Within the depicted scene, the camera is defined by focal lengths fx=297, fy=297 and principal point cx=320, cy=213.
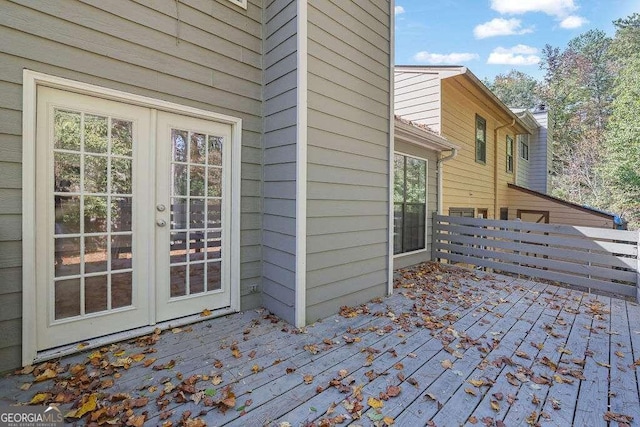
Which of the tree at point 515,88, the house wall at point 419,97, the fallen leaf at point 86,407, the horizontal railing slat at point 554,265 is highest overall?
the tree at point 515,88

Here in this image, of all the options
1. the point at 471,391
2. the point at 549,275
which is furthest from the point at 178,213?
the point at 549,275

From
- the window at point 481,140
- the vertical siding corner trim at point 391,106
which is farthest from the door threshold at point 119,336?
the window at point 481,140

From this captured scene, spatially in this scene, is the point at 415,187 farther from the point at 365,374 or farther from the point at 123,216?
the point at 123,216

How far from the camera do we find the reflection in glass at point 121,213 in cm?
248

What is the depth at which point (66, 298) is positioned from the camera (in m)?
2.30

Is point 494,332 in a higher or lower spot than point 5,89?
lower

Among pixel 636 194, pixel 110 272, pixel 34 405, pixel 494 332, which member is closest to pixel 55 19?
pixel 110 272

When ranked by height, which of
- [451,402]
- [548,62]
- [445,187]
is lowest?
[451,402]

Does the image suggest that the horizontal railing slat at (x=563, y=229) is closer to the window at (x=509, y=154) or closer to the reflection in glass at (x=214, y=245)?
the reflection in glass at (x=214, y=245)

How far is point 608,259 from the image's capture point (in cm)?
418

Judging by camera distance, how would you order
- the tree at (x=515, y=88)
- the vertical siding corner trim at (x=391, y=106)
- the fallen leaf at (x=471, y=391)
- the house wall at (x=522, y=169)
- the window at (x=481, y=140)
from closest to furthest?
the fallen leaf at (x=471, y=391) < the vertical siding corner trim at (x=391, y=106) < the window at (x=481, y=140) < the house wall at (x=522, y=169) < the tree at (x=515, y=88)

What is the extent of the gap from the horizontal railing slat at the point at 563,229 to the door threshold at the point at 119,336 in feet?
15.2

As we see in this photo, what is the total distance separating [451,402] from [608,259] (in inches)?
159

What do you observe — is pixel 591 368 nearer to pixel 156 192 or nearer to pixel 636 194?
pixel 156 192
